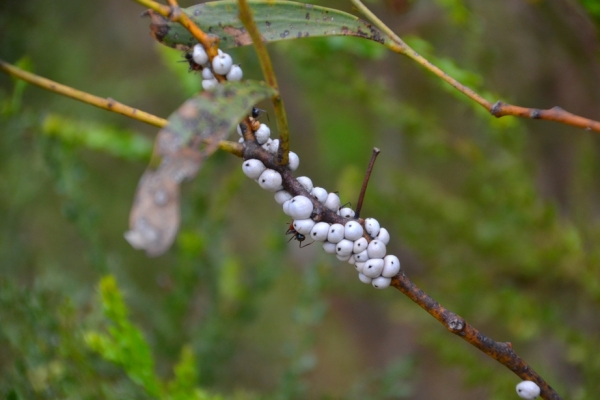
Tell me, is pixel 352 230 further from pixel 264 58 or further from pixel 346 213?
pixel 264 58

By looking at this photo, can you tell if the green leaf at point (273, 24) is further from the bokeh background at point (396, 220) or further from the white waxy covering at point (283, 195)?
the bokeh background at point (396, 220)

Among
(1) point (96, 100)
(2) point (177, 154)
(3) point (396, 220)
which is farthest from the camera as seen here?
(3) point (396, 220)

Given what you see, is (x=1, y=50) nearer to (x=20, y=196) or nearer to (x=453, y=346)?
(x=20, y=196)

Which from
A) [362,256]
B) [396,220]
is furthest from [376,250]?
[396,220]

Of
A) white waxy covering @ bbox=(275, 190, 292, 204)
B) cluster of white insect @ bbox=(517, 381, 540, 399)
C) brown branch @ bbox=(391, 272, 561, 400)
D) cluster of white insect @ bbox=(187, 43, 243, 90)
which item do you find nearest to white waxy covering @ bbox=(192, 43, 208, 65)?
cluster of white insect @ bbox=(187, 43, 243, 90)

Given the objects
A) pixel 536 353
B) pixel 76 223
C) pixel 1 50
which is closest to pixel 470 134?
pixel 536 353
